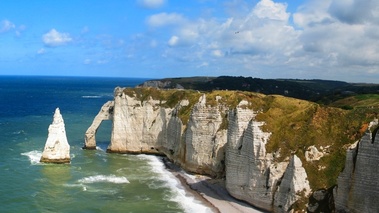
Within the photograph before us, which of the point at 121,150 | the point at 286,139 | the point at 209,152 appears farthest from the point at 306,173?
the point at 121,150

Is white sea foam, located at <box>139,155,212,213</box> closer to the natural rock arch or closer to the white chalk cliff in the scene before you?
the white chalk cliff

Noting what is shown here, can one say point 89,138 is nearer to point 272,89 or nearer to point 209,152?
point 209,152

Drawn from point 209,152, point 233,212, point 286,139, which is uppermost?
point 286,139

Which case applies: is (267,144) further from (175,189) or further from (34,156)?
(34,156)

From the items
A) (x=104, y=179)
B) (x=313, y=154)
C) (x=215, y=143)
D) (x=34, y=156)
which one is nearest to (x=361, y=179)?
(x=313, y=154)

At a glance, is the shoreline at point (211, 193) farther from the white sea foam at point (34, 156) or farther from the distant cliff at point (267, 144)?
the white sea foam at point (34, 156)

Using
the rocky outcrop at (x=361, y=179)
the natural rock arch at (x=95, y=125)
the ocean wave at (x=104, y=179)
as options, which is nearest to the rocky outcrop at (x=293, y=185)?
the rocky outcrop at (x=361, y=179)

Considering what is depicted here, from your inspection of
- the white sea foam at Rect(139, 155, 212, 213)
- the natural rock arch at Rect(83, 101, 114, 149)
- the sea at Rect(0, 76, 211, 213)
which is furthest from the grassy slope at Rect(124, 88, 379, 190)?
the natural rock arch at Rect(83, 101, 114, 149)
